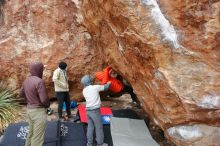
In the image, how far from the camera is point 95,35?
8914 millimetres

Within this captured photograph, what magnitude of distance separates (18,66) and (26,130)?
116 inches

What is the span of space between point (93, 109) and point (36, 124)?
46.2 inches

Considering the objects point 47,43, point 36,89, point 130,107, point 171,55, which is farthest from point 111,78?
point 171,55

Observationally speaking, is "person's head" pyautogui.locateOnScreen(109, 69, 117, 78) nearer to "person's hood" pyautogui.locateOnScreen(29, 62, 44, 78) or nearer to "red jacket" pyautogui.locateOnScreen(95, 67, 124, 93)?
"red jacket" pyautogui.locateOnScreen(95, 67, 124, 93)

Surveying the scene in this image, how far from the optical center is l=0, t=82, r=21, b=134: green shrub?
9.65 meters

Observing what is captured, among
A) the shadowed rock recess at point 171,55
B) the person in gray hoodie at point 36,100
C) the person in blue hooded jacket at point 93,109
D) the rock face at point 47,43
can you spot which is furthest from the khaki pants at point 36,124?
the rock face at point 47,43

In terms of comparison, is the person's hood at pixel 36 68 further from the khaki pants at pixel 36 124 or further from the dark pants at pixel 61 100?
the dark pants at pixel 61 100

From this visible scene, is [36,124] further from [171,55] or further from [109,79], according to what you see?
[171,55]

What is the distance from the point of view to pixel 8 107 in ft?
33.1

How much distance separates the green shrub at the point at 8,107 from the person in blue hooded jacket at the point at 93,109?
106 inches

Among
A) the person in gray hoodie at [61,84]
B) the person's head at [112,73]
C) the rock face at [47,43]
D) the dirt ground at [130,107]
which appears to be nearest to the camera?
the dirt ground at [130,107]

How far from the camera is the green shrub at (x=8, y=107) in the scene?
965 cm

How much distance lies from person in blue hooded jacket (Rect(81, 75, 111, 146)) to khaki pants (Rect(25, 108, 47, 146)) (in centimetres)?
97

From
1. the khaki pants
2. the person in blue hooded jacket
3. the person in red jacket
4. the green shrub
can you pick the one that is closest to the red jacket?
the person in red jacket
